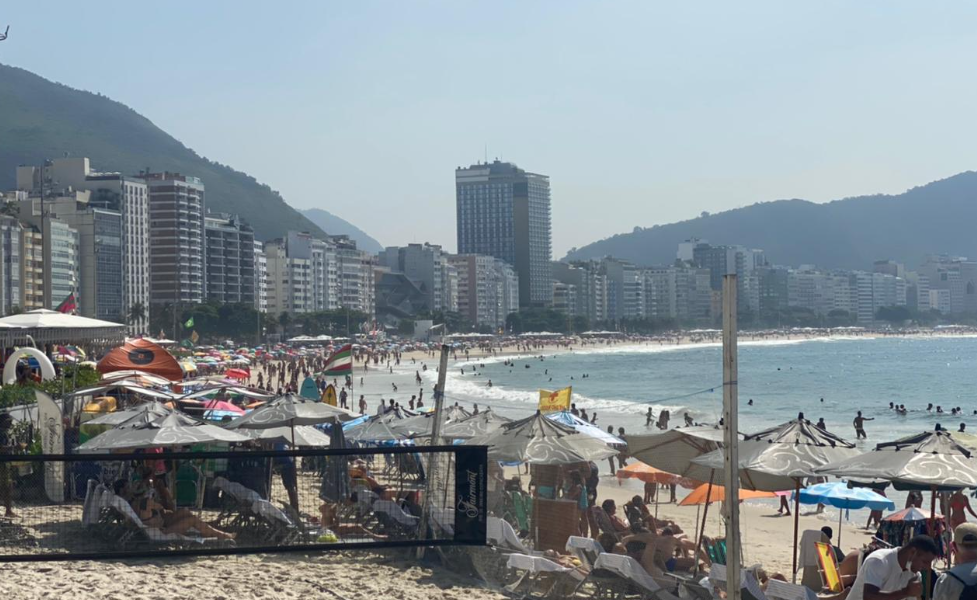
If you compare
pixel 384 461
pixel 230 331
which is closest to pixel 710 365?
pixel 230 331

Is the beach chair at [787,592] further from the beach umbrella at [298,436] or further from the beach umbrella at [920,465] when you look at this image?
the beach umbrella at [298,436]

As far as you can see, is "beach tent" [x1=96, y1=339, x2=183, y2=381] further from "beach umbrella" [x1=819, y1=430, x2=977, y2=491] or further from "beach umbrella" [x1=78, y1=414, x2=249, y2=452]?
"beach umbrella" [x1=819, y1=430, x2=977, y2=491]

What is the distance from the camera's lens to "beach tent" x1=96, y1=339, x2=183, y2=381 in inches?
814

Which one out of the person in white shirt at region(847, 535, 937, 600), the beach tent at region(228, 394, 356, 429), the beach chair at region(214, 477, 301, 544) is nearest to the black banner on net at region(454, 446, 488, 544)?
the beach chair at region(214, 477, 301, 544)

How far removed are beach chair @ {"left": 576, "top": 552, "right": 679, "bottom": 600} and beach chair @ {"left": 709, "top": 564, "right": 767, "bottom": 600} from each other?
41 centimetres

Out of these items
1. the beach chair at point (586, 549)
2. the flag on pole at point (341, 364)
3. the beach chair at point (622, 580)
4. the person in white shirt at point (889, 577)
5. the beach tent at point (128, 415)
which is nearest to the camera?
the person in white shirt at point (889, 577)

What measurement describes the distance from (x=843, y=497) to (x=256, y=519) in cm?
697

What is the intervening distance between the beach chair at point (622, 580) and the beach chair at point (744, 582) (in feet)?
1.35

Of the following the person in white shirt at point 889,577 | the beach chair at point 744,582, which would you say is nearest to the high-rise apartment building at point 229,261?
the beach chair at point 744,582

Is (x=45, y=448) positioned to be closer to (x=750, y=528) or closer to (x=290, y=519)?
(x=290, y=519)

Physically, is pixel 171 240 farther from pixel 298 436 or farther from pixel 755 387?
pixel 298 436

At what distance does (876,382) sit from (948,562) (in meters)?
66.8

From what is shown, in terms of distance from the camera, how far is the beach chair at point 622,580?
30.2ft

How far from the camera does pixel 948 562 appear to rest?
34.2 feet
